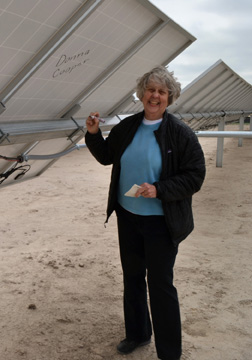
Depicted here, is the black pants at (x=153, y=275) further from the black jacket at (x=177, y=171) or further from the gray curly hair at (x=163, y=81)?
the gray curly hair at (x=163, y=81)

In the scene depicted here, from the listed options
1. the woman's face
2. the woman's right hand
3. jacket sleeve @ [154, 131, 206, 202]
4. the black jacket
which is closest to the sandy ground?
the black jacket

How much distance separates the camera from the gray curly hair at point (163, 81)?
2943 millimetres

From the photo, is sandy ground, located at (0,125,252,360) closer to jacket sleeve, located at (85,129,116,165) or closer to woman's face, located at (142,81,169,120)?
jacket sleeve, located at (85,129,116,165)

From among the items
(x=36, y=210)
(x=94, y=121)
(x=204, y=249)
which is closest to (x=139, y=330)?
(x=94, y=121)

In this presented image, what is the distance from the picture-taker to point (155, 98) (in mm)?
2971

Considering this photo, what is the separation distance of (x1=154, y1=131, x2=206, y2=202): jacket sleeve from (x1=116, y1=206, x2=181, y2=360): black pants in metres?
0.25

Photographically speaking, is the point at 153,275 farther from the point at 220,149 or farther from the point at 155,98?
the point at 220,149

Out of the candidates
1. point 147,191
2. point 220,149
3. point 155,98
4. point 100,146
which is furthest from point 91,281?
point 220,149

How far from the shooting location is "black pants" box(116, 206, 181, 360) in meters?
3.07

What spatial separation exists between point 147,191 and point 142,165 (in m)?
0.27

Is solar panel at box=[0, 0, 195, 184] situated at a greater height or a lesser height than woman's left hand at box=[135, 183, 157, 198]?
greater

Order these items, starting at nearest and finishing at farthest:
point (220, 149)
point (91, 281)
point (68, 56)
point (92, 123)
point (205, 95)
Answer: point (92, 123)
point (68, 56)
point (91, 281)
point (205, 95)
point (220, 149)

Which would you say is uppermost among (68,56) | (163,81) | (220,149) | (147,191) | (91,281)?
(68,56)

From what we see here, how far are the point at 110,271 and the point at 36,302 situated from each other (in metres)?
1.07
